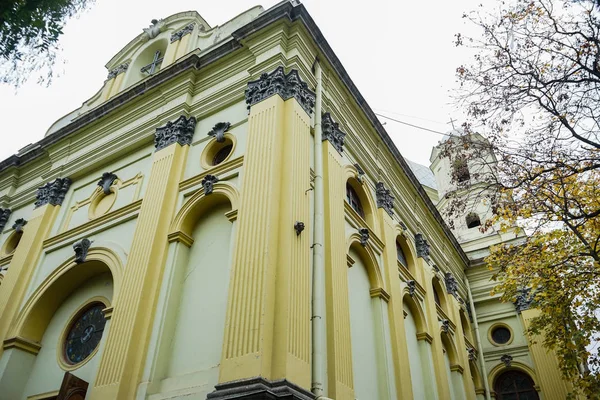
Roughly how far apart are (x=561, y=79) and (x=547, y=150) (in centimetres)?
154

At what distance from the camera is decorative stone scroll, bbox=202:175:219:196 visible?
34.3 feet

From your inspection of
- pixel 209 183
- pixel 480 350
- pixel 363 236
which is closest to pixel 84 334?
pixel 209 183

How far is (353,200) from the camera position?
13.8 meters

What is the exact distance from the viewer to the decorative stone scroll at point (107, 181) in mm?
13234

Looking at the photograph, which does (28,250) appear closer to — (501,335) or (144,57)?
(144,57)

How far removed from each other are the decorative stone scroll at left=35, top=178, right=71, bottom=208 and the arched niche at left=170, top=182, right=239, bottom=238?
5.62 m

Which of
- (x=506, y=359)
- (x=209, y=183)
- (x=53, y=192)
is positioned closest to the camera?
(x=209, y=183)

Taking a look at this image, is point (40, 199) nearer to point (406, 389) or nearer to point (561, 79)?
point (406, 389)

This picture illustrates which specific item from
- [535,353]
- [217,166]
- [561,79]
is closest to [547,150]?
[561,79]

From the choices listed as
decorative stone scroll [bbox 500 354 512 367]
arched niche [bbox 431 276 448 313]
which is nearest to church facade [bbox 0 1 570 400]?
arched niche [bbox 431 276 448 313]

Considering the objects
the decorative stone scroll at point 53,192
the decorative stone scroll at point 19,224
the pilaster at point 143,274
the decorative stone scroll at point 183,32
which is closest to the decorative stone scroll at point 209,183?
the pilaster at point 143,274

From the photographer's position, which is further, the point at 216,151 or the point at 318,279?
the point at 216,151

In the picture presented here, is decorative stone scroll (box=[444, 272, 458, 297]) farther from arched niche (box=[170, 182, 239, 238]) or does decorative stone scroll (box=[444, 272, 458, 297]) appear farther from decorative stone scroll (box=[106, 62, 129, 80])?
decorative stone scroll (box=[106, 62, 129, 80])

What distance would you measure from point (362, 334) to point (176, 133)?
669cm
